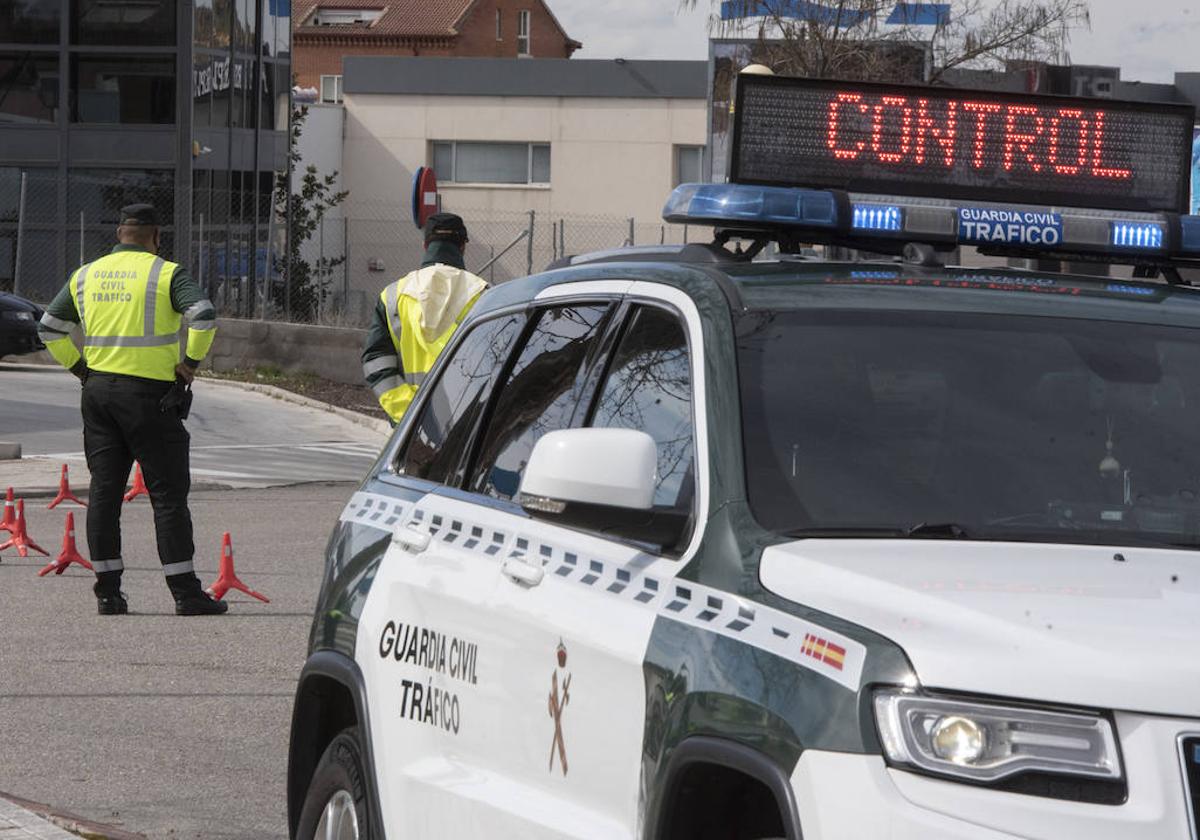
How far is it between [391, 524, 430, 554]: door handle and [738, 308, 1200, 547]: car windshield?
101cm

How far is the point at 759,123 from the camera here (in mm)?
5281

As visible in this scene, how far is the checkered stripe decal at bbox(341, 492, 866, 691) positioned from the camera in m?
3.19

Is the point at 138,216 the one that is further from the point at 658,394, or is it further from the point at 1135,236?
the point at 658,394

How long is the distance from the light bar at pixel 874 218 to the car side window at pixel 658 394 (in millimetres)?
855

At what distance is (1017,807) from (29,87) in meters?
35.5

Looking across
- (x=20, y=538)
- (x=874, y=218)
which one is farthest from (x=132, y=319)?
(x=874, y=218)

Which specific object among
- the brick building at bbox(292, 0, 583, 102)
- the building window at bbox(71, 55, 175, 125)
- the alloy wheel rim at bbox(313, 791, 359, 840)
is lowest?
the alloy wheel rim at bbox(313, 791, 359, 840)

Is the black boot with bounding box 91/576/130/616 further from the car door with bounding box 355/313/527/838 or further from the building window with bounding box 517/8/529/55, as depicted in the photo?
the building window with bounding box 517/8/529/55

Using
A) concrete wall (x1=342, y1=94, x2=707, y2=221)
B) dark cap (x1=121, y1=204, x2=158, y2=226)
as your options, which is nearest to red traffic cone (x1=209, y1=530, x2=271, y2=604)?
dark cap (x1=121, y1=204, x2=158, y2=226)

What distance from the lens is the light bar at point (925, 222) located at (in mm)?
4977

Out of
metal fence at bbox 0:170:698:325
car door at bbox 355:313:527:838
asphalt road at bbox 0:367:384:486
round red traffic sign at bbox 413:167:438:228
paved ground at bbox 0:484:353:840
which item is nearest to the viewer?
car door at bbox 355:313:527:838

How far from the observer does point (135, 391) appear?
35.1 ft

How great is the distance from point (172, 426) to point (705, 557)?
7.58m

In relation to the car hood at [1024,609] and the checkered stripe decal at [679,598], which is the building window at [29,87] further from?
the car hood at [1024,609]
